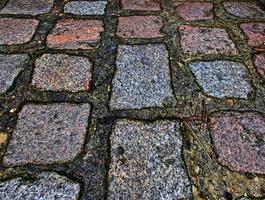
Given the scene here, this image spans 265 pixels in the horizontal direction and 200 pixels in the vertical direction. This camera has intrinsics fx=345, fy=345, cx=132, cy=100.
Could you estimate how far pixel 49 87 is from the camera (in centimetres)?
148

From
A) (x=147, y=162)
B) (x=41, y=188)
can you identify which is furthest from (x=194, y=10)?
(x=41, y=188)

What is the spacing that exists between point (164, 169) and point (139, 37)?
0.87 meters

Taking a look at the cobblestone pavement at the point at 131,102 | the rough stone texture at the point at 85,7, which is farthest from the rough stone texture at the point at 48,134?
the rough stone texture at the point at 85,7

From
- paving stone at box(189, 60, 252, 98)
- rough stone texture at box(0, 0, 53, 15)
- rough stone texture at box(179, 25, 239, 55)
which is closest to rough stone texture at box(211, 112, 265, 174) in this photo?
paving stone at box(189, 60, 252, 98)

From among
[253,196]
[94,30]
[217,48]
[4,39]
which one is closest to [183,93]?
[217,48]

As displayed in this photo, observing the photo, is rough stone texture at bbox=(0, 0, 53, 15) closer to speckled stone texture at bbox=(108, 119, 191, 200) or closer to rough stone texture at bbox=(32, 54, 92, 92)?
rough stone texture at bbox=(32, 54, 92, 92)

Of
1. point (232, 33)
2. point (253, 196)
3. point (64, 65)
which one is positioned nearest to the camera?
point (253, 196)

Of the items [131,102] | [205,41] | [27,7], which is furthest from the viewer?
[27,7]

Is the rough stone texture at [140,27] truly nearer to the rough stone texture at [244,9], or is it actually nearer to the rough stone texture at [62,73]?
the rough stone texture at [62,73]

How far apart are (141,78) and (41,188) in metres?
0.67

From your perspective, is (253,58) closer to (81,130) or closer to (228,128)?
(228,128)

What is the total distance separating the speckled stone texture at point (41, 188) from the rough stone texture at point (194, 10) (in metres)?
1.26

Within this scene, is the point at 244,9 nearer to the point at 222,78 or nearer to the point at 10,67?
the point at 222,78

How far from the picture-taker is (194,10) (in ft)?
6.82
